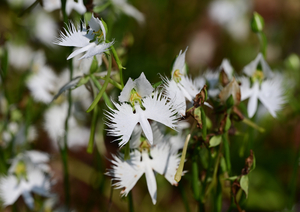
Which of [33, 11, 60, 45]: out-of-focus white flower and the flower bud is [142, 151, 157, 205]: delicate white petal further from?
[33, 11, 60, 45]: out-of-focus white flower

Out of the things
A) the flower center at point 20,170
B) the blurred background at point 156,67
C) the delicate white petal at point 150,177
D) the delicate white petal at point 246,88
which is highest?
the delicate white petal at point 246,88

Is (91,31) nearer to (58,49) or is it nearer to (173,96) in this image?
(173,96)

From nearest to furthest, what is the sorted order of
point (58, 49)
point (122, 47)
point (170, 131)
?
point (170, 131)
point (122, 47)
point (58, 49)

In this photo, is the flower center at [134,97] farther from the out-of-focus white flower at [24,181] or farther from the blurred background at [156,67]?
the out-of-focus white flower at [24,181]

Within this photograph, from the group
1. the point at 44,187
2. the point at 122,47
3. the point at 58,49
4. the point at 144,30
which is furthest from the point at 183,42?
the point at 44,187

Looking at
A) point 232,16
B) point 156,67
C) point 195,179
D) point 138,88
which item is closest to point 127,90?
point 138,88

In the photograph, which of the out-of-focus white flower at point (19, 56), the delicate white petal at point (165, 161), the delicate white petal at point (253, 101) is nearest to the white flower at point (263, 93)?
the delicate white petal at point (253, 101)
